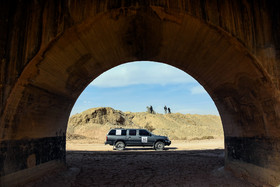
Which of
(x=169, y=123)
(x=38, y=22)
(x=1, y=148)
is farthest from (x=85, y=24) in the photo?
(x=169, y=123)

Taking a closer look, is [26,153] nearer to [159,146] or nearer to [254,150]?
[254,150]

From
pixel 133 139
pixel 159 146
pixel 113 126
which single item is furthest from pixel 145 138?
pixel 113 126

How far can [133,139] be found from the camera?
597 inches

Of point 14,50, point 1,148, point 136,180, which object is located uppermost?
point 14,50

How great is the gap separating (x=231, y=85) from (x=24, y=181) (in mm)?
5805

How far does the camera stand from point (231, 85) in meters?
5.50

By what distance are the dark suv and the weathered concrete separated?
31.8 feet

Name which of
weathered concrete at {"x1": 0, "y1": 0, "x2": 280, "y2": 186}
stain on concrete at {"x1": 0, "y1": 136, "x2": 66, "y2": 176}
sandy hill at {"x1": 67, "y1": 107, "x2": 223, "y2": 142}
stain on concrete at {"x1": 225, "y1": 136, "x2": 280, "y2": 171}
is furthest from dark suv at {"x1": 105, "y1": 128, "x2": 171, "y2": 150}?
sandy hill at {"x1": 67, "y1": 107, "x2": 223, "y2": 142}

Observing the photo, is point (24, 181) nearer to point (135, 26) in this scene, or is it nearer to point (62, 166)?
point (62, 166)

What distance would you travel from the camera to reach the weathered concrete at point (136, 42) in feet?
14.1

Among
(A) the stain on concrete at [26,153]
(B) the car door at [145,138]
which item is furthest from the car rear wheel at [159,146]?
→ (A) the stain on concrete at [26,153]

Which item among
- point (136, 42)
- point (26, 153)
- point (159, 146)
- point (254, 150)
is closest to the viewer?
point (26, 153)

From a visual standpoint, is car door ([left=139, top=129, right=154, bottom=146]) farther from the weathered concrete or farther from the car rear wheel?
the weathered concrete

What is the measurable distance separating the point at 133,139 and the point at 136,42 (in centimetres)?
1055
